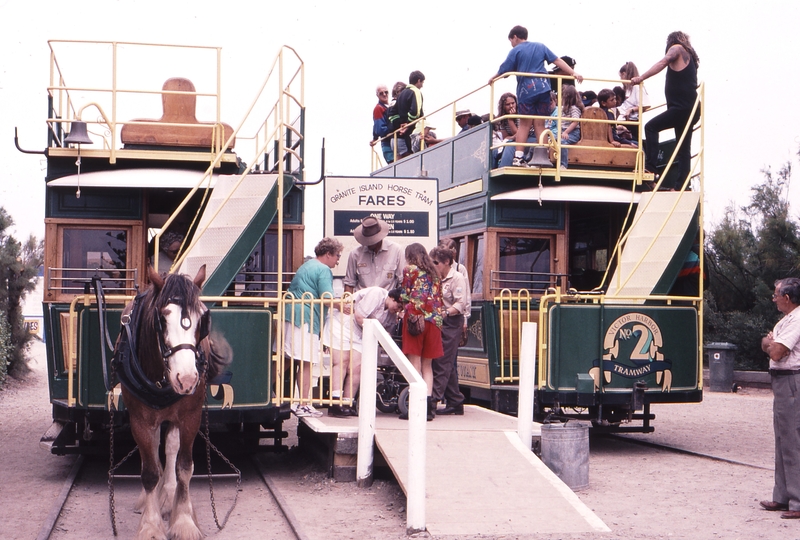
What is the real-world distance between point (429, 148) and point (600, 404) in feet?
17.2

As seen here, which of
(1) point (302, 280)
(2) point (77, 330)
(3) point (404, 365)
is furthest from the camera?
(1) point (302, 280)

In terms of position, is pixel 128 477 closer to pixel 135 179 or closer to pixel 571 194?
pixel 135 179

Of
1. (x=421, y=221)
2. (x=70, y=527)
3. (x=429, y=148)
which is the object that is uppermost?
(x=429, y=148)

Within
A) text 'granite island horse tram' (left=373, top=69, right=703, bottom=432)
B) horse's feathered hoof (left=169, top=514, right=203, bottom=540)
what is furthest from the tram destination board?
horse's feathered hoof (left=169, top=514, right=203, bottom=540)

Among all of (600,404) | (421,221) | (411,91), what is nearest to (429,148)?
(411,91)

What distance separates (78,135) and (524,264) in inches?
213

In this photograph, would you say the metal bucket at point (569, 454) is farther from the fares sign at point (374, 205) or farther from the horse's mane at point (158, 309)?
the fares sign at point (374, 205)

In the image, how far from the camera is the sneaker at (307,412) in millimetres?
9594

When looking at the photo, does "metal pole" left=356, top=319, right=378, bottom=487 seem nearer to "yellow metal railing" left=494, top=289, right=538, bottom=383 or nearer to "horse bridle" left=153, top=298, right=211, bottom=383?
"horse bridle" left=153, top=298, right=211, bottom=383

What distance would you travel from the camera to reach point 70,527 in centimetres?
722

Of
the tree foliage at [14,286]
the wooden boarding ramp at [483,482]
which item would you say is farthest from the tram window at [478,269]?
the tree foliage at [14,286]

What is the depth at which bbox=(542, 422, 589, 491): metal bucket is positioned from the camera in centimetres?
869

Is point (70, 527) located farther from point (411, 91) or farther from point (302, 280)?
point (411, 91)

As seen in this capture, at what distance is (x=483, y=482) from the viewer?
7.61 meters
